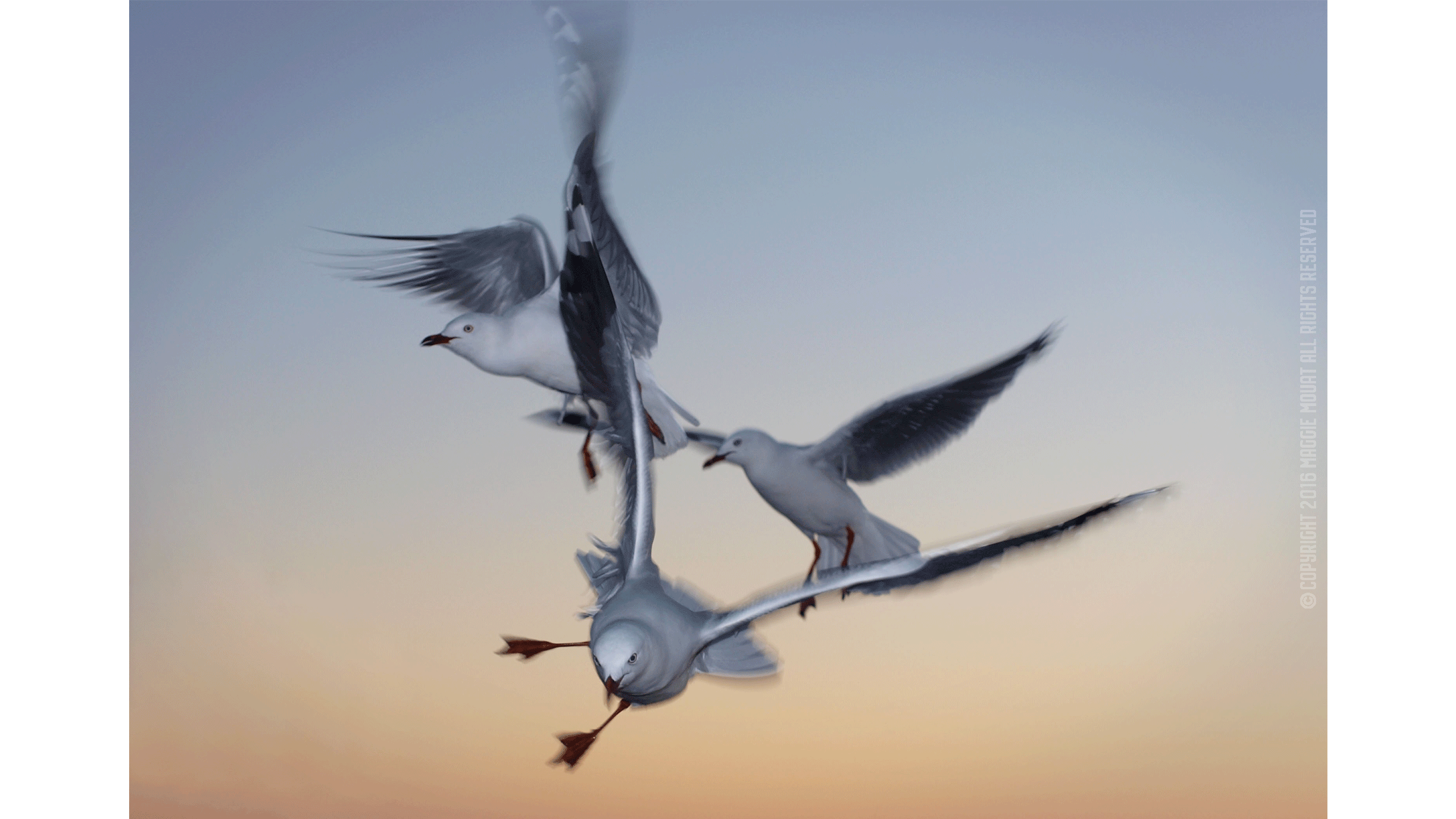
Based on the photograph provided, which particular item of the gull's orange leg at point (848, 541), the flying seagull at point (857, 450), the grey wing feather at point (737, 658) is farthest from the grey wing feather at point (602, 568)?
the gull's orange leg at point (848, 541)

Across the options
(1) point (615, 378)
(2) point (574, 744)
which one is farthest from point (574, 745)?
(1) point (615, 378)

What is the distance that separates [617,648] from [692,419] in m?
1.01

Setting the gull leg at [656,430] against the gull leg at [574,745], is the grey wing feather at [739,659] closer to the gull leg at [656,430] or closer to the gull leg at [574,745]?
the gull leg at [574,745]

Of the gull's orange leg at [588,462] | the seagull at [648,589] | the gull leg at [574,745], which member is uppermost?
the gull's orange leg at [588,462]

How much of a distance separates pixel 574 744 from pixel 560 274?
75 centimetres

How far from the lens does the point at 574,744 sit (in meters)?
1.65

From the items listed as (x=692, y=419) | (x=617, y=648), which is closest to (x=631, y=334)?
(x=692, y=419)

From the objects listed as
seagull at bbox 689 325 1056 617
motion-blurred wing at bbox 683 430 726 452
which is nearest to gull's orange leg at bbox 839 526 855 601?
seagull at bbox 689 325 1056 617

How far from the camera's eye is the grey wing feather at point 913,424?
87.7 inches

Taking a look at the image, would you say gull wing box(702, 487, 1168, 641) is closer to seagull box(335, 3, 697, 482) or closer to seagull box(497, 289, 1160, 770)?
seagull box(497, 289, 1160, 770)

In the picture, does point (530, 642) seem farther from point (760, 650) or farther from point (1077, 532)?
point (1077, 532)

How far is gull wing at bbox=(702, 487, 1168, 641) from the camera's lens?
150 centimetres

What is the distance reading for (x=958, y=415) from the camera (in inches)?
90.6

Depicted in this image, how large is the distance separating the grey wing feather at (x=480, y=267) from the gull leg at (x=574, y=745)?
1.16 m
